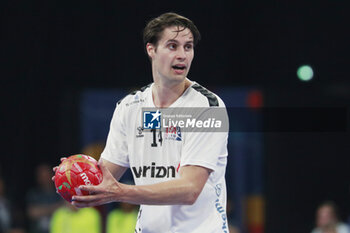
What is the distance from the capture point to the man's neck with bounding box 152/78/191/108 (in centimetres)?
593

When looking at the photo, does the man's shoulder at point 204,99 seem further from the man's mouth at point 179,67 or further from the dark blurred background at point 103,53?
the dark blurred background at point 103,53

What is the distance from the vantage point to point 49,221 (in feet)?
46.3

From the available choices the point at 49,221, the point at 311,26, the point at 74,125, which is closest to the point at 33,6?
the point at 74,125

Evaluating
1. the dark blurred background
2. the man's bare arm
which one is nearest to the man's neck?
the man's bare arm

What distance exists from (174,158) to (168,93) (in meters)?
0.57

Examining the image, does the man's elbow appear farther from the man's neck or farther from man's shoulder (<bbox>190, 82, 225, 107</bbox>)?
the man's neck

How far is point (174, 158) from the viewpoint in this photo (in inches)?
226

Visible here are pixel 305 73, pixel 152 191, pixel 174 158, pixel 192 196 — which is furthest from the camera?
pixel 305 73

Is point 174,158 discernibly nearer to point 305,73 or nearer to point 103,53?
point 103,53

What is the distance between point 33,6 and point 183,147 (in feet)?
39.0

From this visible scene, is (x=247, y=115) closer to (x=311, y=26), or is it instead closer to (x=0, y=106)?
(x=311, y=26)

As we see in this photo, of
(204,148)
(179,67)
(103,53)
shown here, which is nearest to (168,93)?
(179,67)

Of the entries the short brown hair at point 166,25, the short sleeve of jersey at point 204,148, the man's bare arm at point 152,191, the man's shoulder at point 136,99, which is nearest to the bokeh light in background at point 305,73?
the man's shoulder at point 136,99

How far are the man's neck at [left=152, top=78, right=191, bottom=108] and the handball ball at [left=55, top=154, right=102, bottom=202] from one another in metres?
0.89
